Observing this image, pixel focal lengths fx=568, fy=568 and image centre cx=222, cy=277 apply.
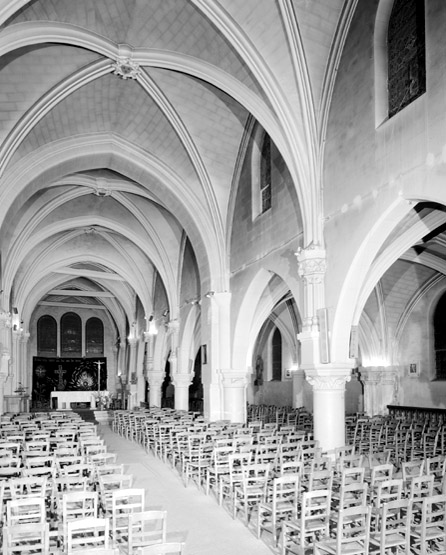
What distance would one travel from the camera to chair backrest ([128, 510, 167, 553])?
249 inches

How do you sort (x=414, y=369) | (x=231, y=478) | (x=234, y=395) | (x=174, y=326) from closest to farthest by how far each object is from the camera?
(x=231, y=478) < (x=234, y=395) < (x=414, y=369) < (x=174, y=326)

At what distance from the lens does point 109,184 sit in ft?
83.9

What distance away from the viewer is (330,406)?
1431cm

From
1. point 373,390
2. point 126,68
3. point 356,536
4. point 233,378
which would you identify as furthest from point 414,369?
point 356,536

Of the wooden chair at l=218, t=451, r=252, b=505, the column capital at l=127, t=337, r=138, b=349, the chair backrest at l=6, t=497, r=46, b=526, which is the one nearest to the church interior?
the wooden chair at l=218, t=451, r=252, b=505

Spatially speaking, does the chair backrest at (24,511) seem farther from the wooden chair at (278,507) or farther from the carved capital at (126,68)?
the carved capital at (126,68)

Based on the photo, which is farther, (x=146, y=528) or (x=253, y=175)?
(x=253, y=175)

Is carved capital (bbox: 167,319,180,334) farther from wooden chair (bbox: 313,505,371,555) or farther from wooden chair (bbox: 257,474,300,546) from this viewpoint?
wooden chair (bbox: 313,505,371,555)

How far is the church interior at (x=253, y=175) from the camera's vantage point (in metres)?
13.1

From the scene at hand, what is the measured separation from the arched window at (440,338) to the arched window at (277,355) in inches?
440

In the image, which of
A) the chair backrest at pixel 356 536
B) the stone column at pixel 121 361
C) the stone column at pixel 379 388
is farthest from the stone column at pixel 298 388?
the chair backrest at pixel 356 536

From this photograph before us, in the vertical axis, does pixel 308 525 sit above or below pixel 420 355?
below

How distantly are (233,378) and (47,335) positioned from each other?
32137 mm

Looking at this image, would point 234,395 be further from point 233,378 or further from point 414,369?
point 414,369
